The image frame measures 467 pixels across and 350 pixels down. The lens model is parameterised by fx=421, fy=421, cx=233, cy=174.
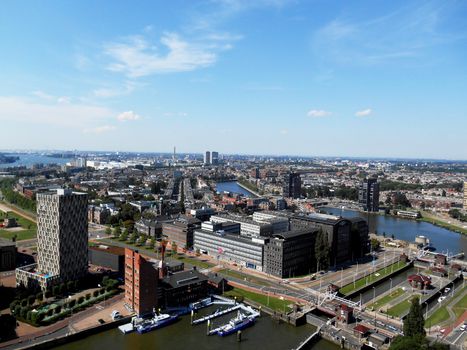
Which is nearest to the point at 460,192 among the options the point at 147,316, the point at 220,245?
the point at 220,245

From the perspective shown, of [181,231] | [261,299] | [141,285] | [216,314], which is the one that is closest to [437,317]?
[261,299]

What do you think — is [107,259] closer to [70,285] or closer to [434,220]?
[70,285]

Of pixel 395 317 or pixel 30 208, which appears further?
pixel 30 208

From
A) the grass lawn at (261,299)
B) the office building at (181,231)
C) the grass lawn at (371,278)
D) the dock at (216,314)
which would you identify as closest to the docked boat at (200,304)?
the dock at (216,314)

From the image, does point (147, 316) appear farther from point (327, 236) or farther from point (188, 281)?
point (327, 236)

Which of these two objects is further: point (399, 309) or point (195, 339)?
point (399, 309)

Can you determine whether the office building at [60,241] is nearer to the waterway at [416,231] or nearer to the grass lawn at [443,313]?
the grass lawn at [443,313]
